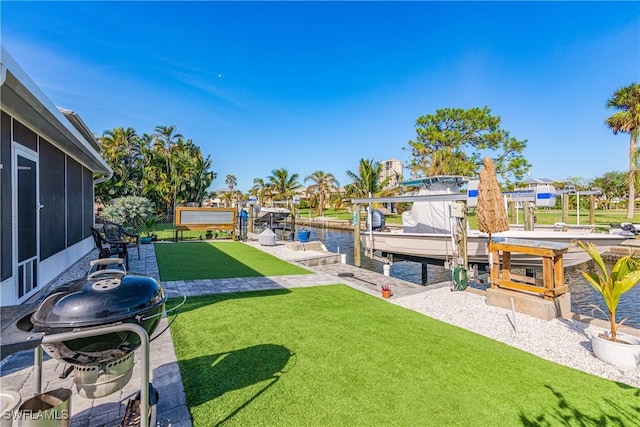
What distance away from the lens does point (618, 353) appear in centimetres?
355

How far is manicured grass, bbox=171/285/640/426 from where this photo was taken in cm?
254

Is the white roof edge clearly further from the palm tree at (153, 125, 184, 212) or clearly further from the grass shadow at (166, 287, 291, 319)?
the palm tree at (153, 125, 184, 212)

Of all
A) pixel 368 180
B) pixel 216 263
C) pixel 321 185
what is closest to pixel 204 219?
pixel 216 263

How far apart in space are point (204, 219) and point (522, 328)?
1386cm

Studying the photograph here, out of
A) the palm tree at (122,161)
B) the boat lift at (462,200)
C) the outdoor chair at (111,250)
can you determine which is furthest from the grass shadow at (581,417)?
the palm tree at (122,161)

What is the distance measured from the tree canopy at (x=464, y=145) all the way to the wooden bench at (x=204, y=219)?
18.9 metres

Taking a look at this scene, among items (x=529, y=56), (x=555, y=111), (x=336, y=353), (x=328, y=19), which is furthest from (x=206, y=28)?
(x=555, y=111)

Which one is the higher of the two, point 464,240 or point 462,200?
point 462,200

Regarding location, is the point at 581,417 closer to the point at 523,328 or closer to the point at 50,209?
the point at 523,328

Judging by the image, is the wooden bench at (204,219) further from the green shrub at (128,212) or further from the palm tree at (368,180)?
the palm tree at (368,180)

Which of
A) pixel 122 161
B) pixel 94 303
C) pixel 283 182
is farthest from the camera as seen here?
pixel 283 182

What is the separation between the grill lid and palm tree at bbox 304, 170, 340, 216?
41502 millimetres

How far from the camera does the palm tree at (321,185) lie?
1710 inches

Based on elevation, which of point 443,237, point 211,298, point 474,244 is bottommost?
point 211,298
